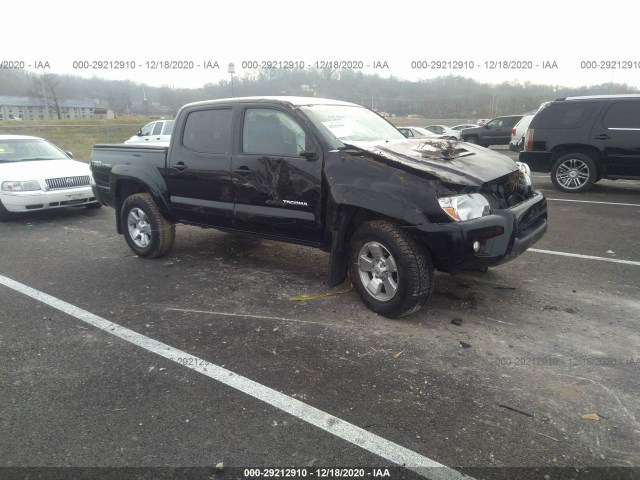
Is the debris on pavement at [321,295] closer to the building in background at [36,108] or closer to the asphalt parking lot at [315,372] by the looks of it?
the asphalt parking lot at [315,372]

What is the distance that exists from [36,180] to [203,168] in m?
4.49

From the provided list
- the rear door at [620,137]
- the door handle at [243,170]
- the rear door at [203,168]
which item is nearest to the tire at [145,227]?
the rear door at [203,168]

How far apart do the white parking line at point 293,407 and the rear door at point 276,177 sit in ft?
5.12

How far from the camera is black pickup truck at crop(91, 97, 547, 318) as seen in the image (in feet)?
11.9

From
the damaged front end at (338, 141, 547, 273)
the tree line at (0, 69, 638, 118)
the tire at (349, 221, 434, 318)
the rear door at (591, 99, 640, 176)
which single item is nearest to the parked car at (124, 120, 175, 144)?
the tree line at (0, 69, 638, 118)

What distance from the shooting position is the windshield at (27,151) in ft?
28.6

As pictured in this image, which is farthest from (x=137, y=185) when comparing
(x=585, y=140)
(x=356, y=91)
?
(x=356, y=91)

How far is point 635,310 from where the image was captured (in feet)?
13.2

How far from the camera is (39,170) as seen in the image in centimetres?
812

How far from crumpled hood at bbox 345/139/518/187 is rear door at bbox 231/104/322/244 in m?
0.49

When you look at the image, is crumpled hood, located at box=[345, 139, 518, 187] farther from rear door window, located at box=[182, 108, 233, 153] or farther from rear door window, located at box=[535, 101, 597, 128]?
rear door window, located at box=[535, 101, 597, 128]

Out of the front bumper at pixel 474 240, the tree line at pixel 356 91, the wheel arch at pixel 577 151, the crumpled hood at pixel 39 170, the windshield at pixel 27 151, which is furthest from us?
the tree line at pixel 356 91

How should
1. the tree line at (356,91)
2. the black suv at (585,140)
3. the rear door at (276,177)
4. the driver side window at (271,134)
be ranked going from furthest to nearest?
the tree line at (356,91) → the black suv at (585,140) → the driver side window at (271,134) → the rear door at (276,177)

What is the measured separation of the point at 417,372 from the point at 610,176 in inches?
324
